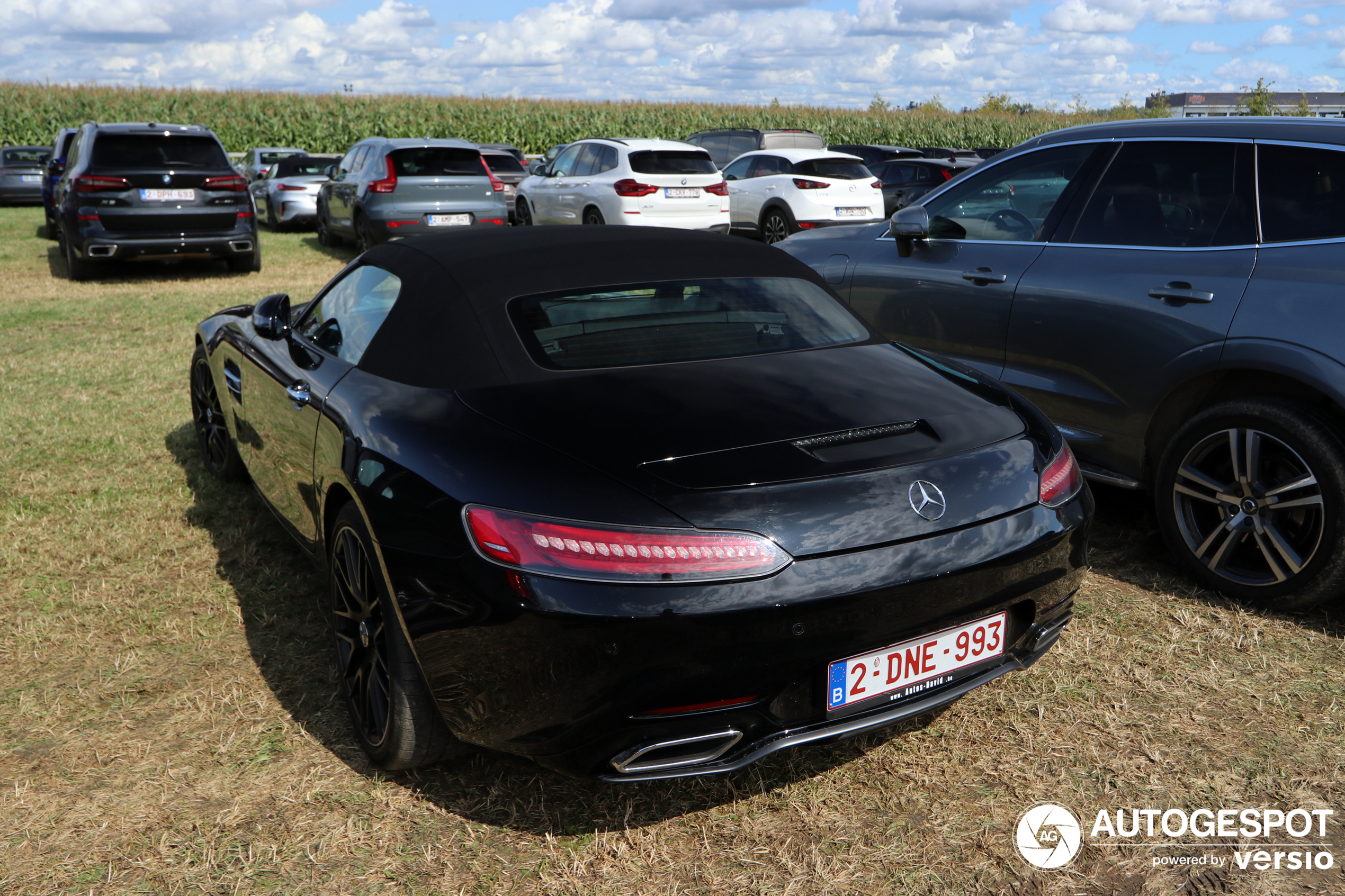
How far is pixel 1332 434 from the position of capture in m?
3.43

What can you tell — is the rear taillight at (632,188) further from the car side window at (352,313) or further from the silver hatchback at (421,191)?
the car side window at (352,313)

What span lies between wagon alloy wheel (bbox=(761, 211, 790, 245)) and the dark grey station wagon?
10672 mm

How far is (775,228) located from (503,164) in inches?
290

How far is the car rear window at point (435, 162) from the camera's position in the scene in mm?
13758

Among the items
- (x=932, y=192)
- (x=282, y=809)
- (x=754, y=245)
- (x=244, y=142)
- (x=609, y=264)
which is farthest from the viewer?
(x=244, y=142)

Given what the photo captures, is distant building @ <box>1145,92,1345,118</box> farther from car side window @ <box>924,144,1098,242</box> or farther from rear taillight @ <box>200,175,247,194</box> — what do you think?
rear taillight @ <box>200,175,247,194</box>

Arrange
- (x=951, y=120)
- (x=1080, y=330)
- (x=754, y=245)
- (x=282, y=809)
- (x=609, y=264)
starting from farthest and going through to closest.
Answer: (x=951, y=120), (x=1080, y=330), (x=754, y=245), (x=609, y=264), (x=282, y=809)

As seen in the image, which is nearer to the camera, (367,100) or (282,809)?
(282,809)

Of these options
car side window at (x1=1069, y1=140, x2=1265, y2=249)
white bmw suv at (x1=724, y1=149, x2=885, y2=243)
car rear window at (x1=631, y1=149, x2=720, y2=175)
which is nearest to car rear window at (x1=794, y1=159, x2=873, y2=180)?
white bmw suv at (x1=724, y1=149, x2=885, y2=243)

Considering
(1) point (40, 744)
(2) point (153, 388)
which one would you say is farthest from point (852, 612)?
(2) point (153, 388)

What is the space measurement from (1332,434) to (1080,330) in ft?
3.31

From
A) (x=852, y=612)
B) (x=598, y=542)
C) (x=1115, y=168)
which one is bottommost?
(x=852, y=612)

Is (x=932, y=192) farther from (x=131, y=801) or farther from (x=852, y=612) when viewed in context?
(x=131, y=801)

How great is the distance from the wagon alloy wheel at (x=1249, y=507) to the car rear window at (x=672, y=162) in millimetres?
11374
